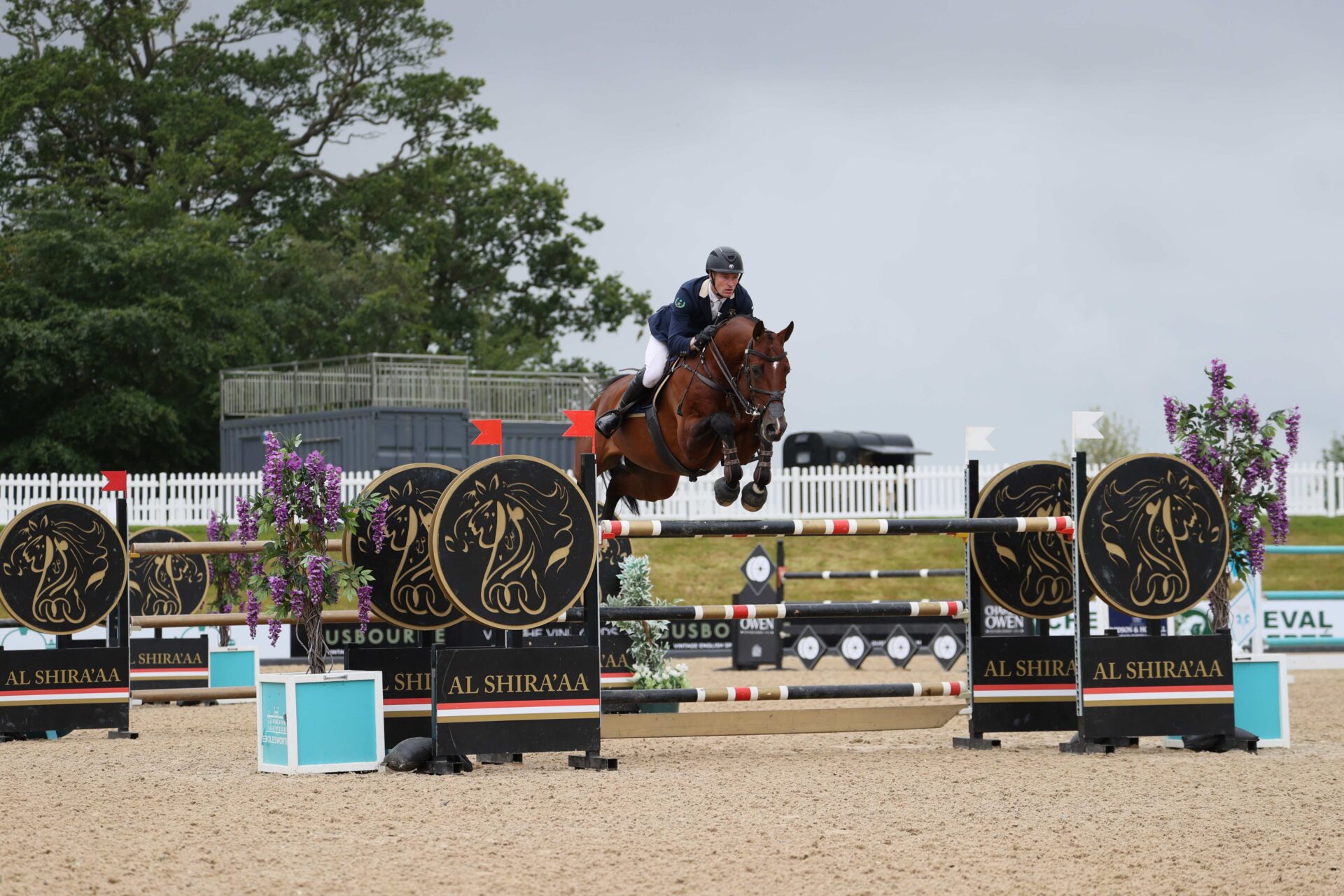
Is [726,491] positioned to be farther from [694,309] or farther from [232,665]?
[232,665]

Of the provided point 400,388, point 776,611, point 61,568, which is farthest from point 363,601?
point 400,388

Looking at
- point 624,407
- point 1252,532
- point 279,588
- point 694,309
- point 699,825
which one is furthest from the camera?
point 624,407

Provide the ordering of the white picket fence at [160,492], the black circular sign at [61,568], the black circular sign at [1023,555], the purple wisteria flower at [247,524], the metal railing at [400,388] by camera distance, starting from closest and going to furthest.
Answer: the purple wisteria flower at [247,524] → the black circular sign at [1023,555] → the black circular sign at [61,568] → the white picket fence at [160,492] → the metal railing at [400,388]

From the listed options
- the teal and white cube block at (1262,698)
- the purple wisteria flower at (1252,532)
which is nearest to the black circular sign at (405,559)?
the teal and white cube block at (1262,698)

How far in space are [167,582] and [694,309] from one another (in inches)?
231

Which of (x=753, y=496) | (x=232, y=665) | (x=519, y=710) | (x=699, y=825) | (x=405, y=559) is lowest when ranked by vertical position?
(x=699, y=825)

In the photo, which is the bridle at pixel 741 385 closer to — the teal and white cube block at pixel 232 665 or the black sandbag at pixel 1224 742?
the black sandbag at pixel 1224 742

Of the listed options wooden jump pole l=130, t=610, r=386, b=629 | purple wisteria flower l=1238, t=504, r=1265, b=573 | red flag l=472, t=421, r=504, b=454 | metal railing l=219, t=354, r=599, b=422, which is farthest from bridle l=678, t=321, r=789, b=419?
metal railing l=219, t=354, r=599, b=422

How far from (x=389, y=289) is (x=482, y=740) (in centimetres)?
2637

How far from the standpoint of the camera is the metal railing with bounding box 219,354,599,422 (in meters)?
28.0

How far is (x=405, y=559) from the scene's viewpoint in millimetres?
7297

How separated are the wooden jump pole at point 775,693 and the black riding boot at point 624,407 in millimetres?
1633

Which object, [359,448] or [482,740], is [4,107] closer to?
[359,448]

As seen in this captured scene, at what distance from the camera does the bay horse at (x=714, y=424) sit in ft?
23.1
